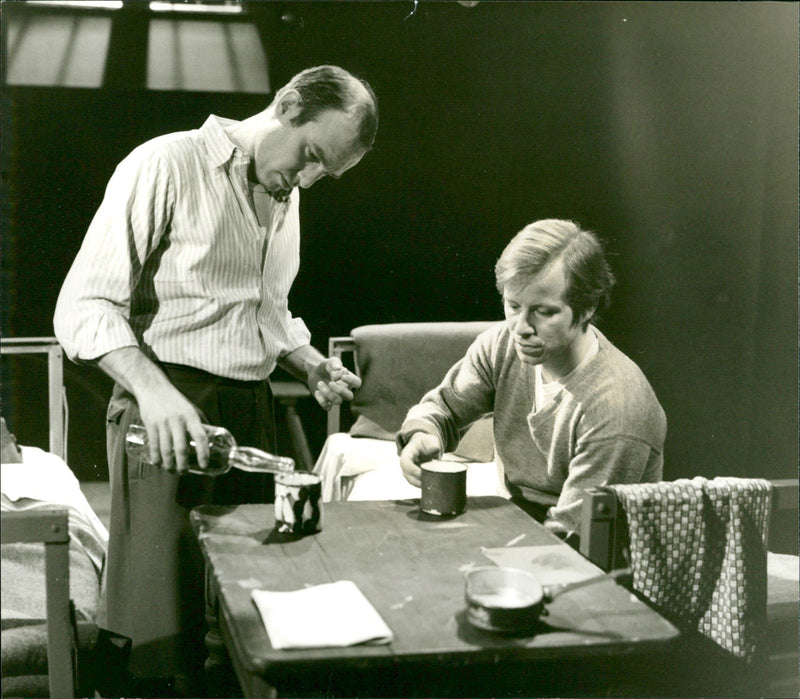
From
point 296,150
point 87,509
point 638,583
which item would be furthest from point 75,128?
point 638,583

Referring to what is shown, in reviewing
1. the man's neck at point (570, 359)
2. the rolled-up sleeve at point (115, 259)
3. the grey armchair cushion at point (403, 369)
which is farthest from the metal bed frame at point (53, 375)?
the man's neck at point (570, 359)

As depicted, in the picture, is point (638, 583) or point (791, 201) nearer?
point (638, 583)

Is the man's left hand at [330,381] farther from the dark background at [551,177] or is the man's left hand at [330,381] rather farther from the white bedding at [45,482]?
the white bedding at [45,482]

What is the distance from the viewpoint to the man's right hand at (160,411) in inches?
64.2

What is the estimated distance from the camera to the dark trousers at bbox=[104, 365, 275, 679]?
74.7 inches

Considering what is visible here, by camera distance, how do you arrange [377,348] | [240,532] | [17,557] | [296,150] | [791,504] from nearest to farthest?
[240,532] < [791,504] < [296,150] < [17,557] < [377,348]

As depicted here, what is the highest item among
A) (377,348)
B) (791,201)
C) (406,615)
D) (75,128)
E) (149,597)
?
(75,128)

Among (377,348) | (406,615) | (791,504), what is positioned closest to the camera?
(406,615)

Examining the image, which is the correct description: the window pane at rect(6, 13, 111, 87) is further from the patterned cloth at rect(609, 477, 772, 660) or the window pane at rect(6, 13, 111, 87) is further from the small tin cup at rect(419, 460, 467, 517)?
the patterned cloth at rect(609, 477, 772, 660)

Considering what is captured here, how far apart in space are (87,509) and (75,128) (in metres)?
0.95

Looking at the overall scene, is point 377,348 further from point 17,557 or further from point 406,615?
point 406,615

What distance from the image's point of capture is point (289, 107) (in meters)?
1.94

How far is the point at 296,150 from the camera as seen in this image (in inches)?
76.0

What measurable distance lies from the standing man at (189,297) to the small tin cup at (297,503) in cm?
32
